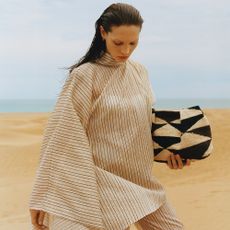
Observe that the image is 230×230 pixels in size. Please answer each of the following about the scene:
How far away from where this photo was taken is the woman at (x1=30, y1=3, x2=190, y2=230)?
101 inches

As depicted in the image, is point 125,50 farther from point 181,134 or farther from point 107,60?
point 181,134

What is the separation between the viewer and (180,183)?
29.1 ft

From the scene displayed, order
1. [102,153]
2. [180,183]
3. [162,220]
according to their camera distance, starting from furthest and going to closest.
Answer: [180,183] → [162,220] → [102,153]

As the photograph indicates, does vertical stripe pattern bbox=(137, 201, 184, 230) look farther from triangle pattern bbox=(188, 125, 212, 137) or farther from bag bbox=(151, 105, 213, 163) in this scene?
triangle pattern bbox=(188, 125, 212, 137)

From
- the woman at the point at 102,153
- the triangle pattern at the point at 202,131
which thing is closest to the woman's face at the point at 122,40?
the woman at the point at 102,153

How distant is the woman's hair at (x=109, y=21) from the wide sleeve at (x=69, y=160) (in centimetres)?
15

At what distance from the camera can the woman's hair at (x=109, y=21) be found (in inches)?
103

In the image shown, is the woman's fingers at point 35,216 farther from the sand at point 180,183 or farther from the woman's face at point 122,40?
the sand at point 180,183

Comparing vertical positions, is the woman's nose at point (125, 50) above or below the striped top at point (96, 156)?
above

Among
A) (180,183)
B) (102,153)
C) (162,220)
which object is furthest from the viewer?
(180,183)

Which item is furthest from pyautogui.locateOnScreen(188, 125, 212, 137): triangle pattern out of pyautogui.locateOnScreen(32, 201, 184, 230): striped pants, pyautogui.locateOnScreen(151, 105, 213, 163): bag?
pyautogui.locateOnScreen(32, 201, 184, 230): striped pants

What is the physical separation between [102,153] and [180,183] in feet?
21.1

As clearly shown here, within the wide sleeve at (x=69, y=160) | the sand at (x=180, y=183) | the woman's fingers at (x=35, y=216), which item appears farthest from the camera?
the sand at (x=180, y=183)

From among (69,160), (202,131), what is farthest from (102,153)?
(202,131)
